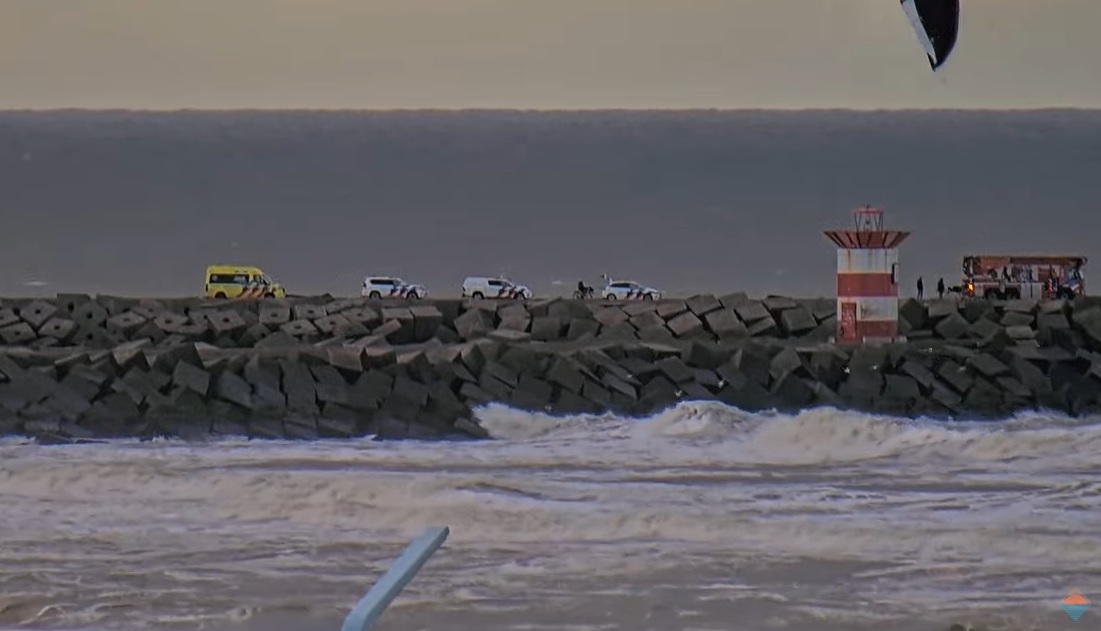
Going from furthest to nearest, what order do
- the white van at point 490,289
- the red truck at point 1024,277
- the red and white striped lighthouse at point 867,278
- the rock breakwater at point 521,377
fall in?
1. the white van at point 490,289
2. the red truck at point 1024,277
3. the red and white striped lighthouse at point 867,278
4. the rock breakwater at point 521,377

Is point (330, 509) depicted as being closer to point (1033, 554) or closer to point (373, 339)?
point (1033, 554)

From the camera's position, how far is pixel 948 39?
602 cm

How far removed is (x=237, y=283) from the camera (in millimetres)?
31484

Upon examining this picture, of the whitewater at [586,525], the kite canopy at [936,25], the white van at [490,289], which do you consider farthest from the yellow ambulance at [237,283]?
the kite canopy at [936,25]

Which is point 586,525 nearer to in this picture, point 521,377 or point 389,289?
point 521,377

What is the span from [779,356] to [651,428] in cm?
143

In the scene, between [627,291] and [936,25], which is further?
[627,291]

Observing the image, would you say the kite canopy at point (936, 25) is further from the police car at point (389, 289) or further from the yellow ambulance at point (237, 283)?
the police car at point (389, 289)

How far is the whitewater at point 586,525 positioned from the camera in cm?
902

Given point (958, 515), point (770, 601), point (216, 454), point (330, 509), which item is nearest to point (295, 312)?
point (216, 454)

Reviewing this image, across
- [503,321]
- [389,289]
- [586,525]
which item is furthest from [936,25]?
[389,289]

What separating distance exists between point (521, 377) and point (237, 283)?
1685 centimetres

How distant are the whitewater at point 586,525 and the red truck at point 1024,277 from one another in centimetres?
1488

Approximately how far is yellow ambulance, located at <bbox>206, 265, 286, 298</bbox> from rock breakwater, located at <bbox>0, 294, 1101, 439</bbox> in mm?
12635
